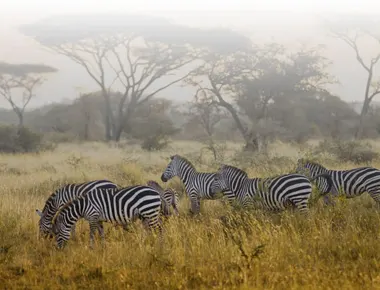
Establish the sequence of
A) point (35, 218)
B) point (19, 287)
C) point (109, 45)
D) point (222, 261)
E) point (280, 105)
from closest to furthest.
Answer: point (19, 287)
point (222, 261)
point (35, 218)
point (280, 105)
point (109, 45)

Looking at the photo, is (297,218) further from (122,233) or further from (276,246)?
(122,233)

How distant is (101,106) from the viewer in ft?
125

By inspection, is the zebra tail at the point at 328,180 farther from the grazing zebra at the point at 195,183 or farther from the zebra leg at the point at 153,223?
the zebra leg at the point at 153,223

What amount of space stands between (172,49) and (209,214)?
23.6 meters

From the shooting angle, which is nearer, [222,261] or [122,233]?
[222,261]

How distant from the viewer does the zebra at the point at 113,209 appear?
6.32 metres

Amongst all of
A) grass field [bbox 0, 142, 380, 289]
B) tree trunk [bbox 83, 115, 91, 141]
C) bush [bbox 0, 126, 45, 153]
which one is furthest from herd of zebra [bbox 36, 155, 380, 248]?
tree trunk [bbox 83, 115, 91, 141]

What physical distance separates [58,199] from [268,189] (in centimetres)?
289

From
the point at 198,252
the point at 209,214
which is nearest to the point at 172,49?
the point at 209,214

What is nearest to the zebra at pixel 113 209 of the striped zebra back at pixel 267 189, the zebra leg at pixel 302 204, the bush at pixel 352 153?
the striped zebra back at pixel 267 189

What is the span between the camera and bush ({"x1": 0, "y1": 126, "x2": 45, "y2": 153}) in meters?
22.0

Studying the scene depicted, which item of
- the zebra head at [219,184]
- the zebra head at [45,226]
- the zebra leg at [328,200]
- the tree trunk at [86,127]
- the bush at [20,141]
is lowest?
the tree trunk at [86,127]

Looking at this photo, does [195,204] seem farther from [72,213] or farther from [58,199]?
[72,213]

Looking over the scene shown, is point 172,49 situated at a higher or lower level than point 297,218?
higher
